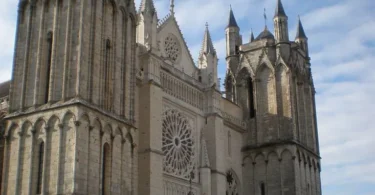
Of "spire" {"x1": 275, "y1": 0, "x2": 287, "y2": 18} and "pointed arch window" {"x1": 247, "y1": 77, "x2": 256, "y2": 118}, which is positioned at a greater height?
"spire" {"x1": 275, "y1": 0, "x2": 287, "y2": 18}

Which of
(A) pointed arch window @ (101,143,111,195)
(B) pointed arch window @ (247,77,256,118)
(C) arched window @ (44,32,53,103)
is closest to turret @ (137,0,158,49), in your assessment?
(C) arched window @ (44,32,53,103)

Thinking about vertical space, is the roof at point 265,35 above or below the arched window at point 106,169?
above

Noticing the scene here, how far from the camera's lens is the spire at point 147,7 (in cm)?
2948

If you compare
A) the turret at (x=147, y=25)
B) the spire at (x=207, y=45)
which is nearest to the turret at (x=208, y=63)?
the spire at (x=207, y=45)

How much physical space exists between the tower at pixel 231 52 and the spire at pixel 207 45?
556cm

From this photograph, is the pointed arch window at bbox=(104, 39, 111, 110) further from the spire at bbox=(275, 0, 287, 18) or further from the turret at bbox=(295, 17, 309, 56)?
the turret at bbox=(295, 17, 309, 56)

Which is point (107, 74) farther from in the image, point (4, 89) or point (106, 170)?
point (4, 89)

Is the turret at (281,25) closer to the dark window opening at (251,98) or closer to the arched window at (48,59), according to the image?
the dark window opening at (251,98)

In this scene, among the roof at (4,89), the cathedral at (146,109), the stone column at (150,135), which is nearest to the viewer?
the cathedral at (146,109)

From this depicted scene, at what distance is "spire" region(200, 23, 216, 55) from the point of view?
3406 cm

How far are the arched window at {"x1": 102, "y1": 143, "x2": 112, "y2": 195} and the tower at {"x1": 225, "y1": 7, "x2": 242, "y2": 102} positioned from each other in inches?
683

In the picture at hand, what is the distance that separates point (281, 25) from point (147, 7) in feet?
41.1

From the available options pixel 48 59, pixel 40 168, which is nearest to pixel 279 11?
pixel 48 59

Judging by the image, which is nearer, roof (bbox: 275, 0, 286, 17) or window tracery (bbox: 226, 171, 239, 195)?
window tracery (bbox: 226, 171, 239, 195)
